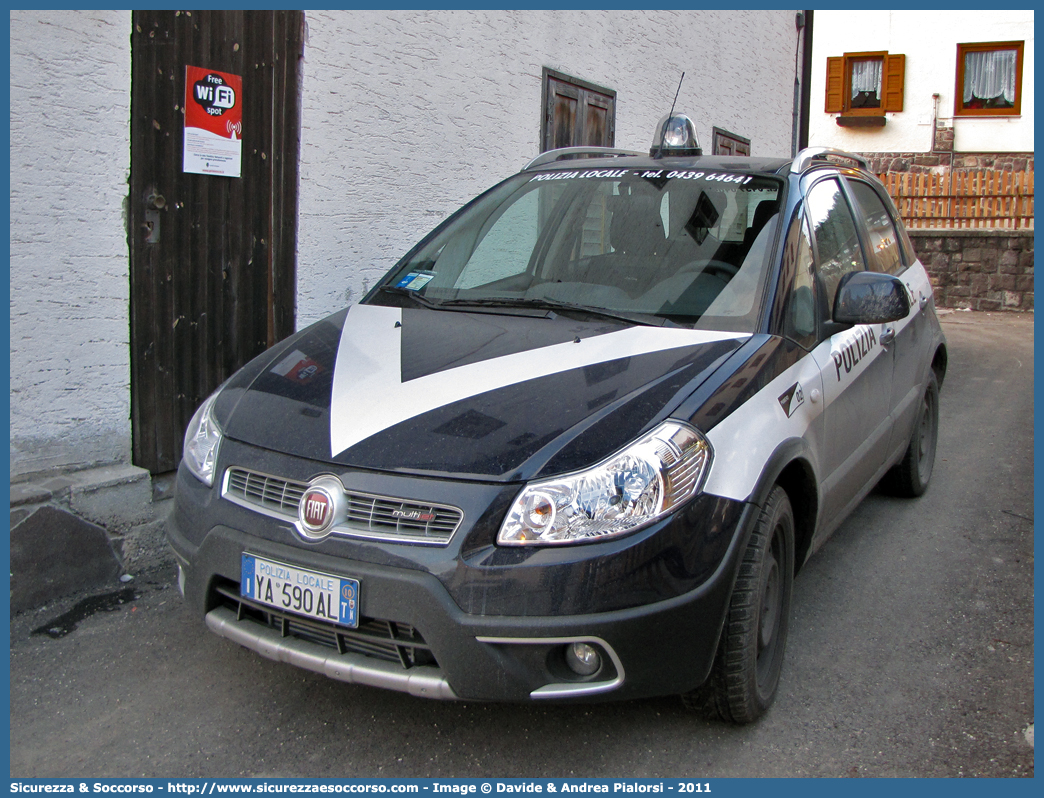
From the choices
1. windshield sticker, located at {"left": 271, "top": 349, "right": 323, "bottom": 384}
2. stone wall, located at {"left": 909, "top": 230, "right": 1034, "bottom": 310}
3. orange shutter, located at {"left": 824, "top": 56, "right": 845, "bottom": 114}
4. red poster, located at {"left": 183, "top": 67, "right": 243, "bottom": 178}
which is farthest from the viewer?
orange shutter, located at {"left": 824, "top": 56, "right": 845, "bottom": 114}

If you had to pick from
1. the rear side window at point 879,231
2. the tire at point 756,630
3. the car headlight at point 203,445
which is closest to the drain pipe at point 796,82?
the rear side window at point 879,231

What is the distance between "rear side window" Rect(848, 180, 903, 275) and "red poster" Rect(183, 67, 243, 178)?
2.90 meters

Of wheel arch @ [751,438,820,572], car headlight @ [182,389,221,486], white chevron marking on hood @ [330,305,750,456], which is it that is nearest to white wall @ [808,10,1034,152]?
wheel arch @ [751,438,820,572]

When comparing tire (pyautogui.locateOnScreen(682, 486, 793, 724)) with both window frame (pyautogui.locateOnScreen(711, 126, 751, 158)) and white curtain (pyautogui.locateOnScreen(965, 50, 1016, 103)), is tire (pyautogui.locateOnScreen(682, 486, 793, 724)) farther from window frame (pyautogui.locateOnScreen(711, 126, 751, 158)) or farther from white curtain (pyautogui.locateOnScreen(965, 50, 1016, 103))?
white curtain (pyautogui.locateOnScreen(965, 50, 1016, 103))

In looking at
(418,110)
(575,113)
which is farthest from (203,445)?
(575,113)

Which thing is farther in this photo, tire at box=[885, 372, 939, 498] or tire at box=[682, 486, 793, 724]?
tire at box=[885, 372, 939, 498]

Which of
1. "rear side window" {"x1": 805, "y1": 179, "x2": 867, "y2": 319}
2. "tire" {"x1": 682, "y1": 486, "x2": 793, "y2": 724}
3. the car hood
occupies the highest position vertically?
"rear side window" {"x1": 805, "y1": 179, "x2": 867, "y2": 319}

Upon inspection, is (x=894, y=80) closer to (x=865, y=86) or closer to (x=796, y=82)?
(x=865, y=86)

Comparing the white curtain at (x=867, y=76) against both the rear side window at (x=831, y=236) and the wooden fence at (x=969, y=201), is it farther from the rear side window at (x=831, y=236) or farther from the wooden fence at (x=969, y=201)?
the rear side window at (x=831, y=236)

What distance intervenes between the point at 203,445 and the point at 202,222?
1852 millimetres

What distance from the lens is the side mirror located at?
3.28m

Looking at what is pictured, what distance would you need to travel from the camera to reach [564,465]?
2402mm

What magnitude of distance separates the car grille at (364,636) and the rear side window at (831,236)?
77.4 inches

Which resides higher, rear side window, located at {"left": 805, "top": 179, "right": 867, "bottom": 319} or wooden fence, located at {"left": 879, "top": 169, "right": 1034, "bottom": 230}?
wooden fence, located at {"left": 879, "top": 169, "right": 1034, "bottom": 230}
